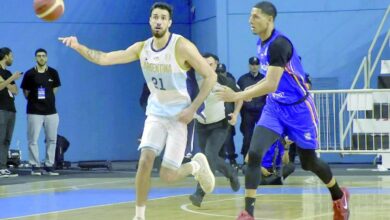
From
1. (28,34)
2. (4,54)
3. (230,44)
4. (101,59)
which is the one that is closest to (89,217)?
(101,59)

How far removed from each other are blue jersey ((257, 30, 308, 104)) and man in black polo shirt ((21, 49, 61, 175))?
9.51m

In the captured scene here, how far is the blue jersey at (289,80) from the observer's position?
8148mm

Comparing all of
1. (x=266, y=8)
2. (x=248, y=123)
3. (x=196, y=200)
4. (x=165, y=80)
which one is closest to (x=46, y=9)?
(x=165, y=80)

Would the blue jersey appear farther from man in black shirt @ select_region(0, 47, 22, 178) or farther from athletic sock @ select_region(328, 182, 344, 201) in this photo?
man in black shirt @ select_region(0, 47, 22, 178)

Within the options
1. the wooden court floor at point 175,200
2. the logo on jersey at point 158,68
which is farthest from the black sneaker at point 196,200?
the logo on jersey at point 158,68

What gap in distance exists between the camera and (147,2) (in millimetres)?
22297

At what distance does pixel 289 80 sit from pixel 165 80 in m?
1.22

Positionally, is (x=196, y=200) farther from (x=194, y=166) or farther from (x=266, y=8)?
(x=266, y=8)

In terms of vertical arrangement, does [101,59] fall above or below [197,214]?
above

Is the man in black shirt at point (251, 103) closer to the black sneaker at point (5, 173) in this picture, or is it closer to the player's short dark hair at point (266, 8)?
the black sneaker at point (5, 173)

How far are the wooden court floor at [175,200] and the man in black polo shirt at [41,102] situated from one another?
4.26 feet

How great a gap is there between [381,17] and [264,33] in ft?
40.1

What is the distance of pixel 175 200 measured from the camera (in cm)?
1150

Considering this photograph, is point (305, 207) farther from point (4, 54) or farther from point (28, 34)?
point (28, 34)
